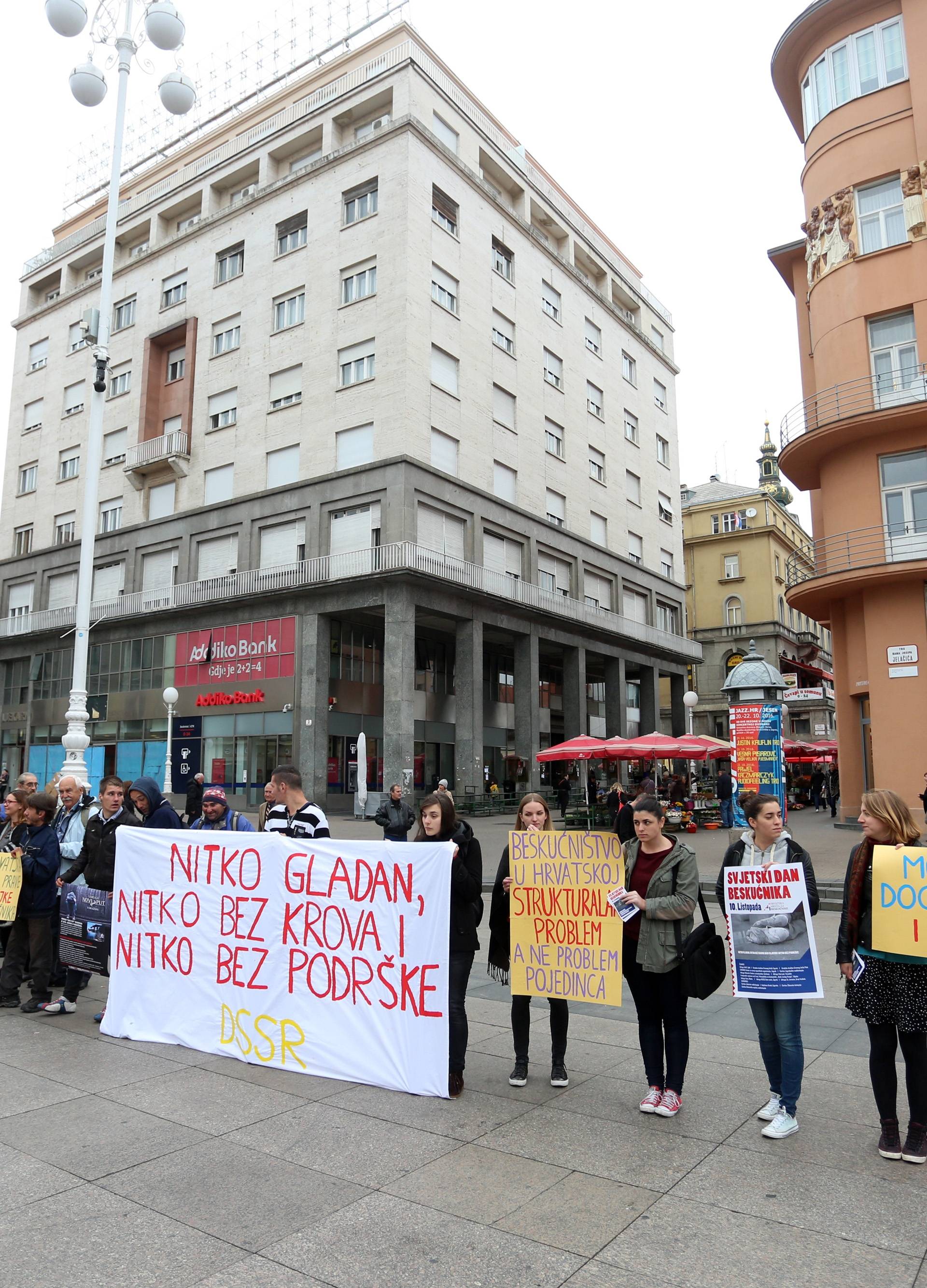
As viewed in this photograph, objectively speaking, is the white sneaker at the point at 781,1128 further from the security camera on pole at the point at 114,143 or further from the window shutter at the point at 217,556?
the window shutter at the point at 217,556

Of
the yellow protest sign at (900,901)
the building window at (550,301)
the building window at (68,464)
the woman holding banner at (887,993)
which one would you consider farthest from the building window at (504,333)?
the yellow protest sign at (900,901)

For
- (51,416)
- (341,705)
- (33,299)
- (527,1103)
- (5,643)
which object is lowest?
(527,1103)

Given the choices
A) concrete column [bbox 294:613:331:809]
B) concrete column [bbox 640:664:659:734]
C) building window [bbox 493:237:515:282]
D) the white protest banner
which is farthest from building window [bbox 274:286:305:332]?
the white protest banner

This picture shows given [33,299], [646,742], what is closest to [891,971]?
[646,742]

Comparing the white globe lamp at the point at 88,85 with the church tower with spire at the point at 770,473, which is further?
the church tower with spire at the point at 770,473

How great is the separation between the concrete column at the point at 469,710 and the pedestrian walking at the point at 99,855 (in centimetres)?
2857

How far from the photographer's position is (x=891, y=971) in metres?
4.76

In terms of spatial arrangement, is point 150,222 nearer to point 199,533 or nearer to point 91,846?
point 199,533

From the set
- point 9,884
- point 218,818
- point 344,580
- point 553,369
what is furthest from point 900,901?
point 553,369

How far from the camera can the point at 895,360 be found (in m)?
22.7

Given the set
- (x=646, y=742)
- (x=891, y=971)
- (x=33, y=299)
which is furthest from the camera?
(x=33, y=299)

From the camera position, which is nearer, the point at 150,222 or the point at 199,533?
the point at 199,533

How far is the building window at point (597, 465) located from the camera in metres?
49.5

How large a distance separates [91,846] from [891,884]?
6365mm
